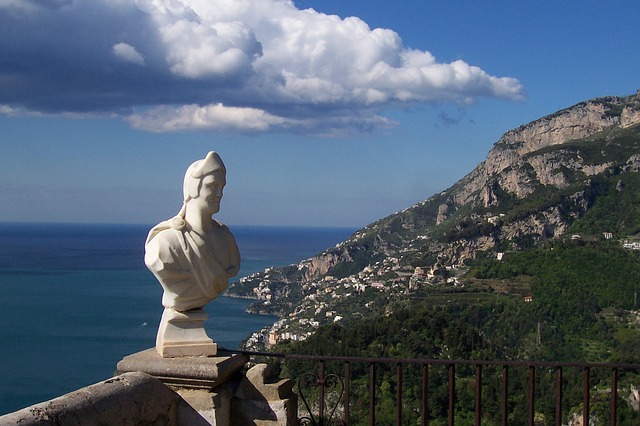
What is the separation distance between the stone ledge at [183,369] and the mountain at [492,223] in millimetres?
45684

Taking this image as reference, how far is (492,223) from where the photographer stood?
84562mm

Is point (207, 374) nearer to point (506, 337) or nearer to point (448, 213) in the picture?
point (506, 337)

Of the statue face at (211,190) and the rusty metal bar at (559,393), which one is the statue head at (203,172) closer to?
the statue face at (211,190)

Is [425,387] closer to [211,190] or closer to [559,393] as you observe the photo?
[559,393]

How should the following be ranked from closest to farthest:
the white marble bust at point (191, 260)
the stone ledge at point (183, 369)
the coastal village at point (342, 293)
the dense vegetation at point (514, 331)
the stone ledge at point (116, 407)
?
the stone ledge at point (116, 407)
the stone ledge at point (183, 369)
the white marble bust at point (191, 260)
the dense vegetation at point (514, 331)
the coastal village at point (342, 293)

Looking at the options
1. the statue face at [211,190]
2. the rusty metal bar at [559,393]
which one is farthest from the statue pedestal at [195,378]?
the rusty metal bar at [559,393]

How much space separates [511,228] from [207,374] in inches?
3258

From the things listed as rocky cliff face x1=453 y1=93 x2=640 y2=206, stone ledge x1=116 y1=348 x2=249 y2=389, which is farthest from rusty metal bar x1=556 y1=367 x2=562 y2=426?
rocky cliff face x1=453 y1=93 x2=640 y2=206

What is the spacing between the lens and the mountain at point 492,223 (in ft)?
241

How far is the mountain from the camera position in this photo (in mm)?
73500

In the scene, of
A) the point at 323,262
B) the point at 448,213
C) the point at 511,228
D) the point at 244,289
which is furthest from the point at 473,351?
the point at 448,213

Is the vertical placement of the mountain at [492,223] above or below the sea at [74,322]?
above

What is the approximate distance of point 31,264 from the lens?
100 m

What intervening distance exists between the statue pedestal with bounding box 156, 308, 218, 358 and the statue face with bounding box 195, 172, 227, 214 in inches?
24.6
